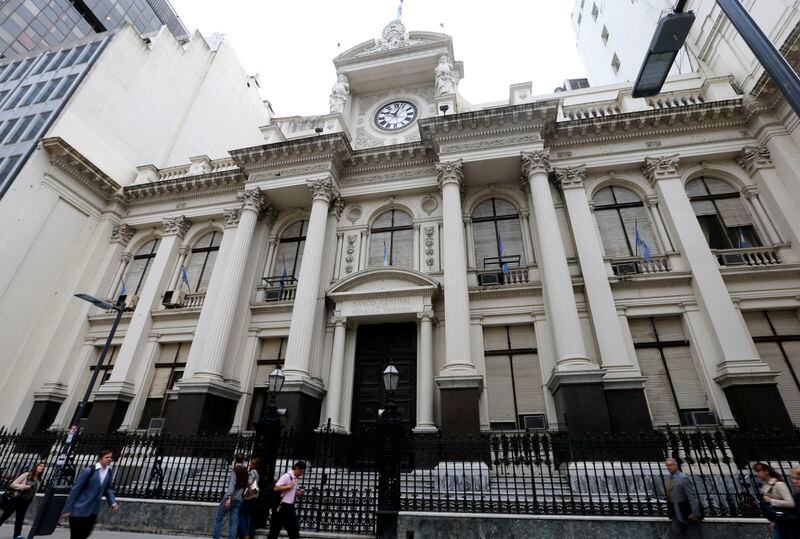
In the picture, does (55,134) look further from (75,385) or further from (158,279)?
(75,385)

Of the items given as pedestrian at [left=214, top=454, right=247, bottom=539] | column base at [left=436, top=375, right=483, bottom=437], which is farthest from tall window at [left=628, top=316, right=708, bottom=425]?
pedestrian at [left=214, top=454, right=247, bottom=539]

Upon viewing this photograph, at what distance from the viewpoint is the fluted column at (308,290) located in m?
12.8

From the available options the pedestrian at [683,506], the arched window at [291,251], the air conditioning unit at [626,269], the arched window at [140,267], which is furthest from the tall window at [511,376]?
the arched window at [140,267]

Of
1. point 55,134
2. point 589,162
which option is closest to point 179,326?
point 55,134

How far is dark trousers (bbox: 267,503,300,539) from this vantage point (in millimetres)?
6742

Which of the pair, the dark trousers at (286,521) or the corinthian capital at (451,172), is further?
the corinthian capital at (451,172)

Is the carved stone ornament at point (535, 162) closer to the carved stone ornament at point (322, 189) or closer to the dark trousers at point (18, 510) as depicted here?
the carved stone ornament at point (322, 189)

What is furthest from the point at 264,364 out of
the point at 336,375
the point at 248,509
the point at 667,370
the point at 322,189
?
the point at 667,370

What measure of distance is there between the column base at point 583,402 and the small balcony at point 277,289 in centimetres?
1007

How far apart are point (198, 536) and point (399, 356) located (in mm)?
7483

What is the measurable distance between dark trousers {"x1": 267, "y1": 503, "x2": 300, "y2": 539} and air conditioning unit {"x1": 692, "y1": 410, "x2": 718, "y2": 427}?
10525 mm

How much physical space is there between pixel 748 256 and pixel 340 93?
56.7 ft

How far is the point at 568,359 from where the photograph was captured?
11.0 meters

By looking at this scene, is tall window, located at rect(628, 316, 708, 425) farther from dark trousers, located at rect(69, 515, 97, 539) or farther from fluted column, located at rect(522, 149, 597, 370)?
dark trousers, located at rect(69, 515, 97, 539)
